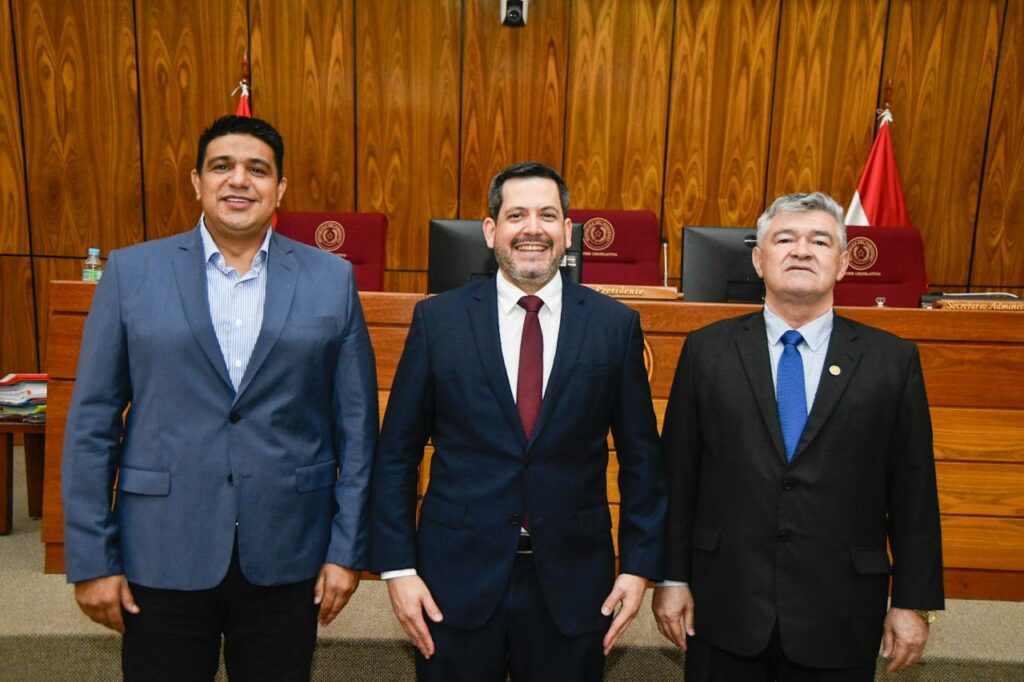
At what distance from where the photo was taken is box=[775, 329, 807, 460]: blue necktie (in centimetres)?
142

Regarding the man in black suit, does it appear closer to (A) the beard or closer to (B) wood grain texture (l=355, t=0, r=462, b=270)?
(A) the beard

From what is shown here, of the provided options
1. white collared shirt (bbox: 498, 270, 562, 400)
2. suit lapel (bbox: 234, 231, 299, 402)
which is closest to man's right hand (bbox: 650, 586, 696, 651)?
white collared shirt (bbox: 498, 270, 562, 400)

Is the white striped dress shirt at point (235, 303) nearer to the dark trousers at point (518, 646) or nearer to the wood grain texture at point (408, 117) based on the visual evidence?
the dark trousers at point (518, 646)

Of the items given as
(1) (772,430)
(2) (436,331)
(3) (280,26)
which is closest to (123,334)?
(2) (436,331)

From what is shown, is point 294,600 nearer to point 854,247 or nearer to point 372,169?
point 854,247

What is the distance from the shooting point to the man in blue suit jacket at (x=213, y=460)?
1.37m

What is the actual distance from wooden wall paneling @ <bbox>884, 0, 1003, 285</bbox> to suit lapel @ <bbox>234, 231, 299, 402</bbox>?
4644 mm

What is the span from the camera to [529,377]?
145cm

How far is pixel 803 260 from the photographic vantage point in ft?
4.76

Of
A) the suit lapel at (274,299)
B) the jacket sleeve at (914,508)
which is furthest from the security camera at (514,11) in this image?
the jacket sleeve at (914,508)

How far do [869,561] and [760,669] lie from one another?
0.95ft

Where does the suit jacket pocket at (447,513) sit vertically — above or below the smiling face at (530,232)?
below

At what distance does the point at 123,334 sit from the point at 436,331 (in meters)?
0.59

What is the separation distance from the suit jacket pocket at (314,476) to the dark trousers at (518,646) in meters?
0.35
